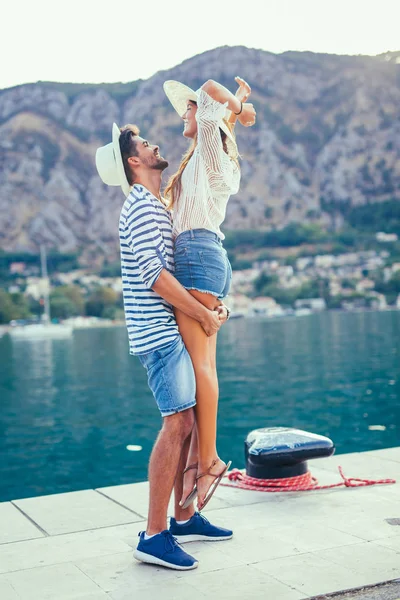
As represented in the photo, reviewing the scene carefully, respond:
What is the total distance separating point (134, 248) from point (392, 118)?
162067 millimetres

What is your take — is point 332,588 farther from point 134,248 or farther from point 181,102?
point 181,102

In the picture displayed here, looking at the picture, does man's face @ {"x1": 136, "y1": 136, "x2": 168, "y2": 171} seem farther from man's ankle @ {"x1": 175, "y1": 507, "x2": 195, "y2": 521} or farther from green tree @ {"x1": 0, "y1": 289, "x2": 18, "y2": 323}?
green tree @ {"x1": 0, "y1": 289, "x2": 18, "y2": 323}

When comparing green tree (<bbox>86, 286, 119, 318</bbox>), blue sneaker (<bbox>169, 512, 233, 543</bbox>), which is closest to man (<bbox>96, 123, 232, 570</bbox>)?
blue sneaker (<bbox>169, 512, 233, 543</bbox>)

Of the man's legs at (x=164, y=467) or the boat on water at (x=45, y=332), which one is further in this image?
the boat on water at (x=45, y=332)

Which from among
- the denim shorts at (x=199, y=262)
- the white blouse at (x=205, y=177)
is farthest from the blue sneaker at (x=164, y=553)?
the white blouse at (x=205, y=177)

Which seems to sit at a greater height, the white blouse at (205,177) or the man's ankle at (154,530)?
the white blouse at (205,177)

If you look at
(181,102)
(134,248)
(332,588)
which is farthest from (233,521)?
(181,102)

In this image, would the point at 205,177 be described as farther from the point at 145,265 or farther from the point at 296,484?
the point at 296,484

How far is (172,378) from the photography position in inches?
132

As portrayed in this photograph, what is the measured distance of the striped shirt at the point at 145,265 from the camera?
3373mm

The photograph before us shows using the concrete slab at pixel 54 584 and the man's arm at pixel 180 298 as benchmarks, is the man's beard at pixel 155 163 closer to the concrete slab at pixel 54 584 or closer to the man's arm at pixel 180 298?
the man's arm at pixel 180 298

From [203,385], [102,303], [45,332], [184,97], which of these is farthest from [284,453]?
[102,303]

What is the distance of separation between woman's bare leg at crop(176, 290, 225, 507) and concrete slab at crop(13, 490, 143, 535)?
71 cm

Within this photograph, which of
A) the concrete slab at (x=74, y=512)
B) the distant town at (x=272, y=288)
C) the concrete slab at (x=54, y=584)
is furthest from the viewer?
the distant town at (x=272, y=288)
